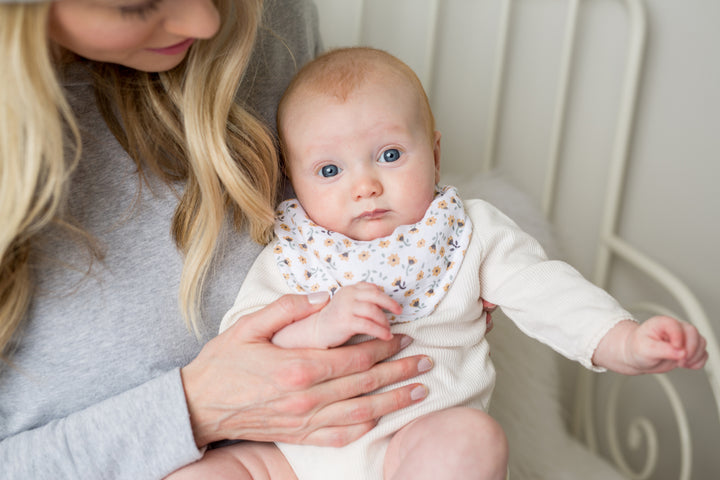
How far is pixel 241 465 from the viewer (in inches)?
39.2

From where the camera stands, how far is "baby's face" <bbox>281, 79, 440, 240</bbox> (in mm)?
1021

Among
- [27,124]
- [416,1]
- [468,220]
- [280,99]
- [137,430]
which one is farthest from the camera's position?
[416,1]

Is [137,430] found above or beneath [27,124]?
beneath

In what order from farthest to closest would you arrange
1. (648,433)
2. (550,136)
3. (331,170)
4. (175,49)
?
(550,136)
(648,433)
(331,170)
(175,49)

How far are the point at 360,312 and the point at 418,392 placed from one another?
0.58ft

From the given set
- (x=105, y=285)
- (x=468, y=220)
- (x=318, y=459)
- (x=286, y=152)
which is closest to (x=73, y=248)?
(x=105, y=285)

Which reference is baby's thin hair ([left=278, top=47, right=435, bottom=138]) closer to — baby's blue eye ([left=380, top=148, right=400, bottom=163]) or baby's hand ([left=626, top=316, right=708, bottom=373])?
baby's blue eye ([left=380, top=148, right=400, bottom=163])

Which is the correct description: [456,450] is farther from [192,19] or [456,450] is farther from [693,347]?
[192,19]

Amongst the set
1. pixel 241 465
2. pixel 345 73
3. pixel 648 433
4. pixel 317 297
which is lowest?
pixel 648 433

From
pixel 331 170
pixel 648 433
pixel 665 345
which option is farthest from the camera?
pixel 648 433

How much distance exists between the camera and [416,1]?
1730mm

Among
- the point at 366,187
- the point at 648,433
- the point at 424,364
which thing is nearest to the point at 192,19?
the point at 366,187

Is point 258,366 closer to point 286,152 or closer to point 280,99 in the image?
point 286,152

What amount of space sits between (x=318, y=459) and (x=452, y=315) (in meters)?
0.28
